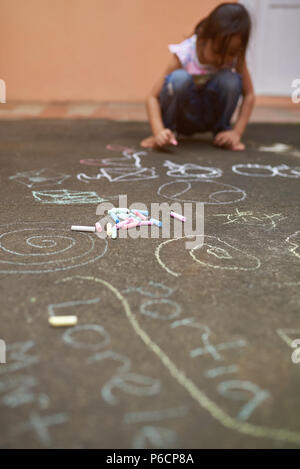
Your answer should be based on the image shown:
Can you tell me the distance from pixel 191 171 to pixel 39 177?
57 cm

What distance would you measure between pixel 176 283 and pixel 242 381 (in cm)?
28

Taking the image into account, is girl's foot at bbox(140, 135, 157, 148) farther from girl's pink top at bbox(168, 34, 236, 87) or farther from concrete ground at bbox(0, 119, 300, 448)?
concrete ground at bbox(0, 119, 300, 448)

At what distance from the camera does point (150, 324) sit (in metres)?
0.73

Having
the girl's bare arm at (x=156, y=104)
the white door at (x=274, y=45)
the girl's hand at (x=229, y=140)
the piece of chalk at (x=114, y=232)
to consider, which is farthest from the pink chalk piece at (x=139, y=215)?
A: the white door at (x=274, y=45)

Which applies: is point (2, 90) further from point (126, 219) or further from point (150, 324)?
point (150, 324)

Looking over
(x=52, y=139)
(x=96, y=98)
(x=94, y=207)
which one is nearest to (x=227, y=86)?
(x=52, y=139)

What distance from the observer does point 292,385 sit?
24.4 inches

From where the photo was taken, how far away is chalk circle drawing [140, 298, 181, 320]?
2.48ft

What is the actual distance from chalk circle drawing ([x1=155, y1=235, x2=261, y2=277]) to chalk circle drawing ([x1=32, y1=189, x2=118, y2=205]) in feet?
1.22

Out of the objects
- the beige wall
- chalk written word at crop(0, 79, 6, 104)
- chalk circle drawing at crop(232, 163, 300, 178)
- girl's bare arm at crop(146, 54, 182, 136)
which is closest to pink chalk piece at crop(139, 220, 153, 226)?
chalk circle drawing at crop(232, 163, 300, 178)

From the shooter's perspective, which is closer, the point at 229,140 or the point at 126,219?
the point at 126,219

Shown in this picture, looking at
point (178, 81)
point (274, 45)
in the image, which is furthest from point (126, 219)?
point (274, 45)

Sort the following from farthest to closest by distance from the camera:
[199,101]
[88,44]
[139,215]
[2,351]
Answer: [88,44] < [199,101] < [139,215] < [2,351]

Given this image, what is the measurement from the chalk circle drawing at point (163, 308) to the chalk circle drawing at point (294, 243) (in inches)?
14.8
